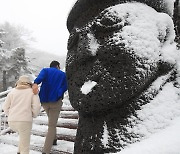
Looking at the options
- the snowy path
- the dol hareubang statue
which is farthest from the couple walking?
the dol hareubang statue

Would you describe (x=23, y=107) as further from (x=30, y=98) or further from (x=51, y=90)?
(x=51, y=90)

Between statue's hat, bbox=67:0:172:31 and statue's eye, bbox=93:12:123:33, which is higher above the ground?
statue's hat, bbox=67:0:172:31

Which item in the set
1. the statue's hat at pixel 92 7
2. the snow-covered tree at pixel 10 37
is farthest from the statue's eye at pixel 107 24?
the snow-covered tree at pixel 10 37

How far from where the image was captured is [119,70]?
1894mm

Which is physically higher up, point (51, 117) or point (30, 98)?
point (30, 98)

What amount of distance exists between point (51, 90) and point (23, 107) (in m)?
0.45

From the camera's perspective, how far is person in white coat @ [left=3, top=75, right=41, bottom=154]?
3.92 metres

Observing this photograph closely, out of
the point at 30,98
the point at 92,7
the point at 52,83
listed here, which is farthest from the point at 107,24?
the point at 30,98

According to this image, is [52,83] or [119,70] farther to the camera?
[52,83]

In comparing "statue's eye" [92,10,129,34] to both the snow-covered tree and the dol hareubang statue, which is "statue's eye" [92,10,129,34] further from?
the snow-covered tree

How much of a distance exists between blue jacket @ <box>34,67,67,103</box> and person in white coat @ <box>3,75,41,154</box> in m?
0.18

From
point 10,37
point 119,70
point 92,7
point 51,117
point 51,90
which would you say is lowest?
point 51,117

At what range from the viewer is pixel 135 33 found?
193 centimetres

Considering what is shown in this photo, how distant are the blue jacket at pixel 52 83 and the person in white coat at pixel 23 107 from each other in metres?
0.18
